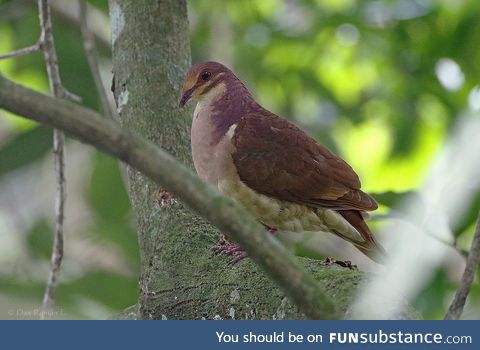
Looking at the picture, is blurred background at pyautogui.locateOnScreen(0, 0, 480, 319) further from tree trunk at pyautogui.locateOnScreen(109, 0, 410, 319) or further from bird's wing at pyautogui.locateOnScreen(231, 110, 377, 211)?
tree trunk at pyautogui.locateOnScreen(109, 0, 410, 319)

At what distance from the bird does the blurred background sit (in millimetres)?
306

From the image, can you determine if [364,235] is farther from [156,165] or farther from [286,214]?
[156,165]

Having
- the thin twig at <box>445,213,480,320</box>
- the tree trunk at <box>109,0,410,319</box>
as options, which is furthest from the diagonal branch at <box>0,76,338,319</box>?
the tree trunk at <box>109,0,410,319</box>

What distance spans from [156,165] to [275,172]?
5.44ft

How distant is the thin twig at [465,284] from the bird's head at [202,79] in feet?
4.88

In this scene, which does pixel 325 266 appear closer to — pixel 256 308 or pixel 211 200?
pixel 256 308

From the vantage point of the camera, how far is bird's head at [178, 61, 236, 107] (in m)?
3.20

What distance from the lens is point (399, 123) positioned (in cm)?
534

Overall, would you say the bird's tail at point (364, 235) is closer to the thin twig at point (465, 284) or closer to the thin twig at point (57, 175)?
the thin twig at point (57, 175)

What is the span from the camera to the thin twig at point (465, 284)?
1816 millimetres

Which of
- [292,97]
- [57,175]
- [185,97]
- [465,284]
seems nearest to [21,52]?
[57,175]

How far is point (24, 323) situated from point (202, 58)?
2637 mm

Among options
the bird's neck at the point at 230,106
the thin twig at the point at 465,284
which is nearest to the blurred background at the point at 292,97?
the bird's neck at the point at 230,106

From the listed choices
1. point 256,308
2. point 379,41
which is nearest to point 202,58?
Result: point 379,41
